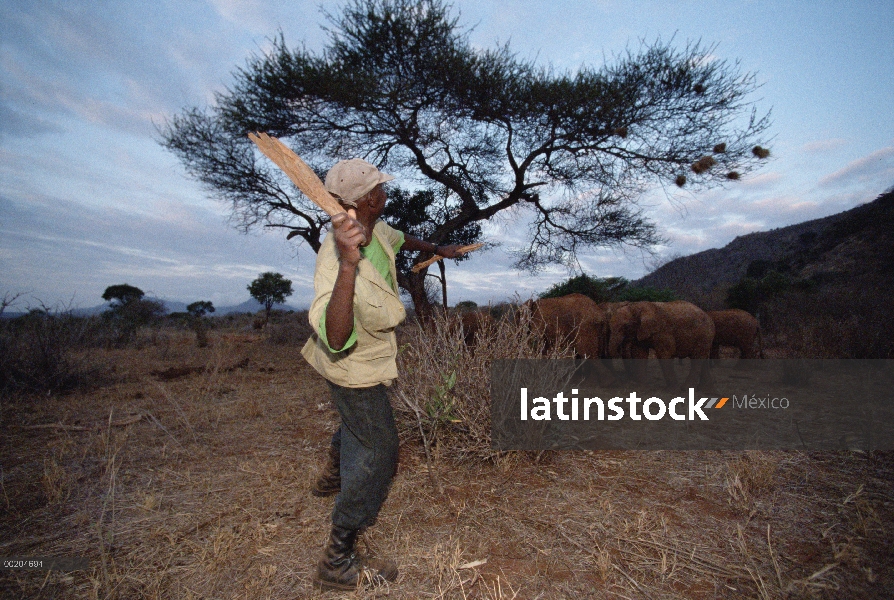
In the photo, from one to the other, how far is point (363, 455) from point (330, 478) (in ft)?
3.36

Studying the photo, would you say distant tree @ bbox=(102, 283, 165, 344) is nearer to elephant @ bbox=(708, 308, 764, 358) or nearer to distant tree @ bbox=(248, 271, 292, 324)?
distant tree @ bbox=(248, 271, 292, 324)

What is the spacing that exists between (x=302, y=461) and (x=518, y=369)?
183 centimetres

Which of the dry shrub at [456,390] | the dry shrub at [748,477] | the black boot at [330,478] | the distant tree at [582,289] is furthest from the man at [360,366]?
the distant tree at [582,289]

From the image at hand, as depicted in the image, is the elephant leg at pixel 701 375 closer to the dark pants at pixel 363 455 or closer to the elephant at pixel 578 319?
the elephant at pixel 578 319

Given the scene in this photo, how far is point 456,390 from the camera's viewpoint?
338 cm

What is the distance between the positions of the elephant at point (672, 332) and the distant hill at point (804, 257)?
8.92 m

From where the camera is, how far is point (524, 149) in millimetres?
9219

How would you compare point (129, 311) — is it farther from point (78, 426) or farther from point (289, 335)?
Answer: point (78, 426)

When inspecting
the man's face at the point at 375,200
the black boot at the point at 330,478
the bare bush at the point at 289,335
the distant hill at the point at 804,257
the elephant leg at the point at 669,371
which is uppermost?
the distant hill at the point at 804,257

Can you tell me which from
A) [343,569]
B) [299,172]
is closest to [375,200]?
[299,172]

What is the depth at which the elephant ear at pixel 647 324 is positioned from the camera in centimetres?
597

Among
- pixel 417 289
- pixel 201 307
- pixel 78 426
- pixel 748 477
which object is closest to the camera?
pixel 748 477

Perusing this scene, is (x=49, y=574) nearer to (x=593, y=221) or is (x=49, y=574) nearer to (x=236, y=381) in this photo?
(x=236, y=381)

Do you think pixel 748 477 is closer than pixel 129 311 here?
Yes
